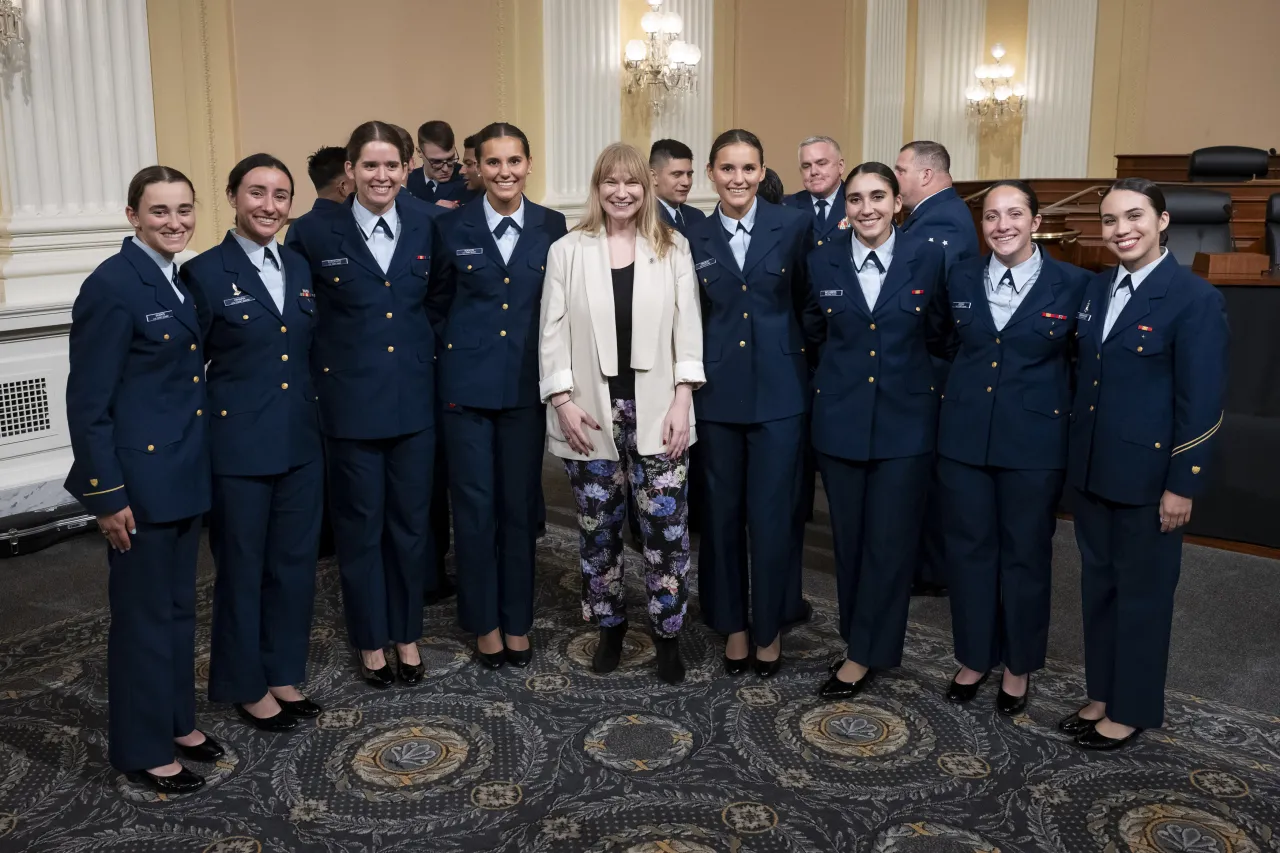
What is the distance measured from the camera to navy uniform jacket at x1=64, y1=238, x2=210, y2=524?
230cm

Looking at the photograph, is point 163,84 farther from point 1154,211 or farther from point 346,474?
point 1154,211

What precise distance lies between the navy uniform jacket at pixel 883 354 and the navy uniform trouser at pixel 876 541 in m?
0.07

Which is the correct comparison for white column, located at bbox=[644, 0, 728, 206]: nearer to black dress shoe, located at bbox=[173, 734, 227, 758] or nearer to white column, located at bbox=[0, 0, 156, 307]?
white column, located at bbox=[0, 0, 156, 307]

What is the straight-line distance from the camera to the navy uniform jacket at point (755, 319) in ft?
9.66

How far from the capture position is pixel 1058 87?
1070 cm

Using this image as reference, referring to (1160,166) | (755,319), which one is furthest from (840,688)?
(1160,166)

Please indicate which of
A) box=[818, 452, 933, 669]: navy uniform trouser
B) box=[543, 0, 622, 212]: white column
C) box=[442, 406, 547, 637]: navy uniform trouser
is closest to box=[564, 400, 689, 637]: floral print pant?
box=[442, 406, 547, 637]: navy uniform trouser

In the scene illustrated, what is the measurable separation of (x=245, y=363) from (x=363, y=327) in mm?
360

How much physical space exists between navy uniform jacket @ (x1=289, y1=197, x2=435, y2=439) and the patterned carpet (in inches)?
29.9

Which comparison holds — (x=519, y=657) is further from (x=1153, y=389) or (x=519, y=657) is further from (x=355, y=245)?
(x=1153, y=389)

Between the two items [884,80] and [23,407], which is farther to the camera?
[884,80]

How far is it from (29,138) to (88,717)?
2656 mm

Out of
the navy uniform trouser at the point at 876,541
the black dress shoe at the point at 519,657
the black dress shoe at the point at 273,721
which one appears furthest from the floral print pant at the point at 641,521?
the black dress shoe at the point at 273,721

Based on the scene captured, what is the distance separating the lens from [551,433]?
301 centimetres
